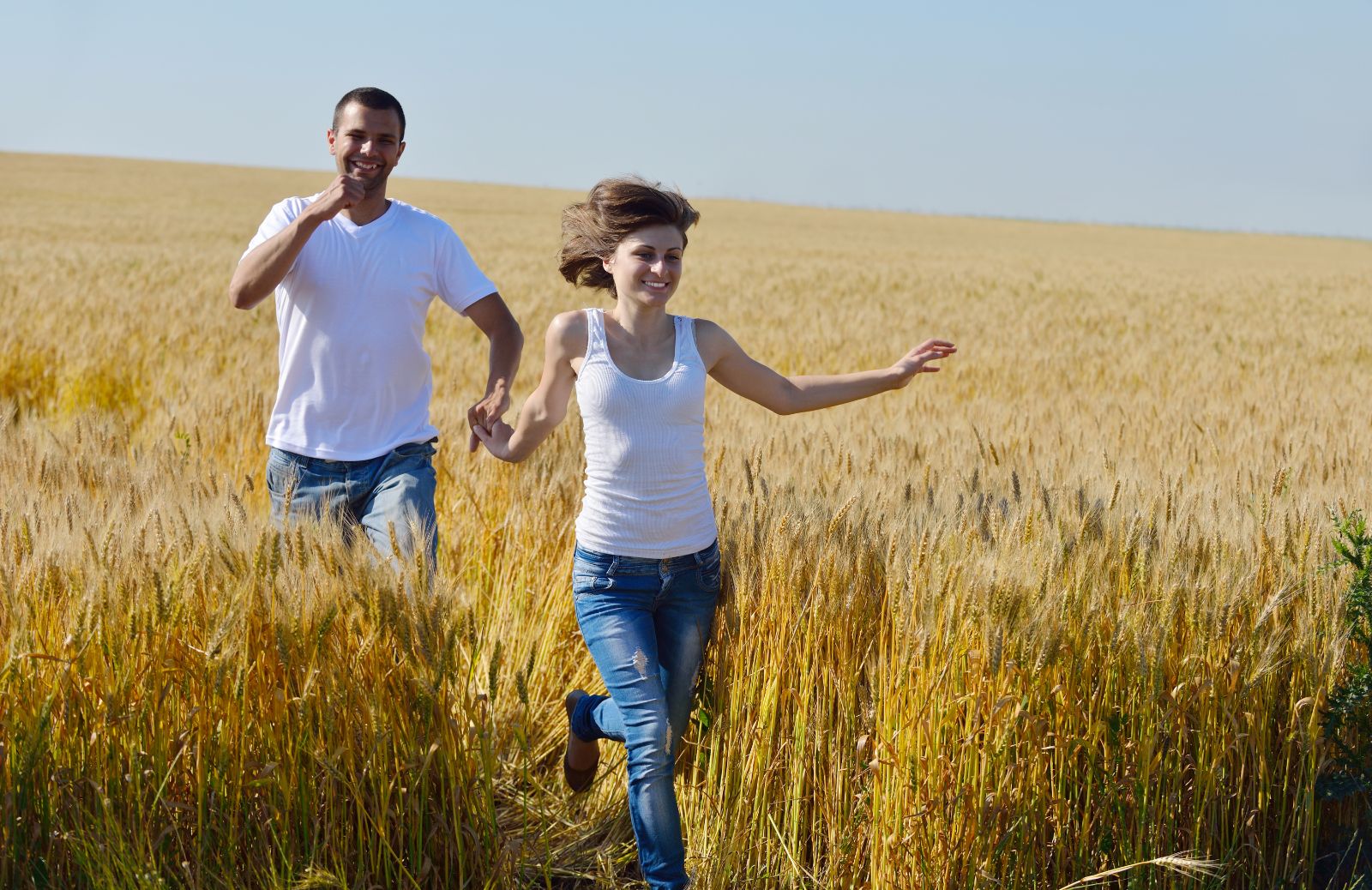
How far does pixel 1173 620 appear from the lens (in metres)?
2.47

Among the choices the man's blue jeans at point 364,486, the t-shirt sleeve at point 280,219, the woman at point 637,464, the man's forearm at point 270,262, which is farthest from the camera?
the t-shirt sleeve at point 280,219

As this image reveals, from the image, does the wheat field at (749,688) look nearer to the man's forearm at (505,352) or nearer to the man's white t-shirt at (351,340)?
the man's white t-shirt at (351,340)

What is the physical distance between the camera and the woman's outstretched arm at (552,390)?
2641 millimetres

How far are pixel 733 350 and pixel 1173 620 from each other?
1081 mm

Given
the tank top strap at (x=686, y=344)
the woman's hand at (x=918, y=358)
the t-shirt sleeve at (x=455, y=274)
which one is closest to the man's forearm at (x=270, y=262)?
the t-shirt sleeve at (x=455, y=274)

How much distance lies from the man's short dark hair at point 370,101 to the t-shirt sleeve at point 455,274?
0.30 meters

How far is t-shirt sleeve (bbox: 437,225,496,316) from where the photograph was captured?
326cm

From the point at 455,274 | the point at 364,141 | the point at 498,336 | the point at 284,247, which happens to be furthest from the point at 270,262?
the point at 498,336

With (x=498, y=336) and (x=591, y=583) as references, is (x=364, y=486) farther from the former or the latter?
(x=591, y=583)

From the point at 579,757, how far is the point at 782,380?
97 cm

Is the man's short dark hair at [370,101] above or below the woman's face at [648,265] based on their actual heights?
above

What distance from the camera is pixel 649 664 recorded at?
2.44 m

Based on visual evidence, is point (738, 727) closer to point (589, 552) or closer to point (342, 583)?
point (589, 552)

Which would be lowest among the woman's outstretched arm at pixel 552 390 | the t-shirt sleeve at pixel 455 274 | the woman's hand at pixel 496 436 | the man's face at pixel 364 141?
the woman's hand at pixel 496 436
